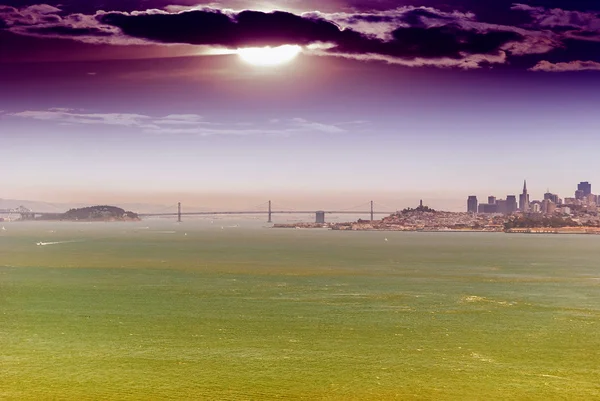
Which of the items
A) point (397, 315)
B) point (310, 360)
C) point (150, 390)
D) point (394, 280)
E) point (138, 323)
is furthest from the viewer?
point (394, 280)

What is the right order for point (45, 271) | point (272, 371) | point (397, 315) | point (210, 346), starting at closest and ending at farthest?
point (272, 371)
point (210, 346)
point (397, 315)
point (45, 271)

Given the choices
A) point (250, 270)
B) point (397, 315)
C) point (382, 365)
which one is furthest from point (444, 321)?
point (250, 270)

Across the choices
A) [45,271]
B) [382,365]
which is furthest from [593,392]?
[45,271]

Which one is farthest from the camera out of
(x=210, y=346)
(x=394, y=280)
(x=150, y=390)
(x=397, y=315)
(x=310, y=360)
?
(x=394, y=280)

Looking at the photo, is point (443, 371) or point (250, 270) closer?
point (443, 371)

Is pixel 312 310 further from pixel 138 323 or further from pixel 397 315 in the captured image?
pixel 138 323

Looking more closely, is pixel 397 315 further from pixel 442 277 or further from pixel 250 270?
pixel 250 270
